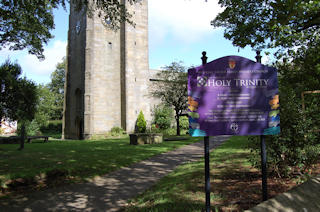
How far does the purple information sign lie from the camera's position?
10.4ft

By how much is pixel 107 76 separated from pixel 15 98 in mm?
13390

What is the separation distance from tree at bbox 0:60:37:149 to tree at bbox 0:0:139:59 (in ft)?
10.4

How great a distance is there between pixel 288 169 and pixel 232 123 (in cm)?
236

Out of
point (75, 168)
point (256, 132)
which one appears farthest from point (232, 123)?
point (75, 168)

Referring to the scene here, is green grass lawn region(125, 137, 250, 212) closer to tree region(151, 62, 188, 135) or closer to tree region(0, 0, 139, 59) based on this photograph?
tree region(0, 0, 139, 59)

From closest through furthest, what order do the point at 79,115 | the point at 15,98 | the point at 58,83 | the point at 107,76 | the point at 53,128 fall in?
the point at 15,98
the point at 107,76
the point at 79,115
the point at 53,128
the point at 58,83

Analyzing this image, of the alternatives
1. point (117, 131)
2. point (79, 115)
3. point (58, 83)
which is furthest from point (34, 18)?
point (58, 83)

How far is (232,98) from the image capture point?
127 inches

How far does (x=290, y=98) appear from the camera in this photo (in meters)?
4.75

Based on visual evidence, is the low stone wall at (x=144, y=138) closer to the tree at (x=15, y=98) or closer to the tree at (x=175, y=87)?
the tree at (x=15, y=98)

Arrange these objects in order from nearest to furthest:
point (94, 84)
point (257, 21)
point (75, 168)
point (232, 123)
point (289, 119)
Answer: point (232, 123) → point (289, 119) → point (75, 168) → point (257, 21) → point (94, 84)

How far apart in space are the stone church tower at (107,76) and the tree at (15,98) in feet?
33.9

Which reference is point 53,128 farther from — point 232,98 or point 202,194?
point 232,98

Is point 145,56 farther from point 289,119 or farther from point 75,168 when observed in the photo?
point 289,119
